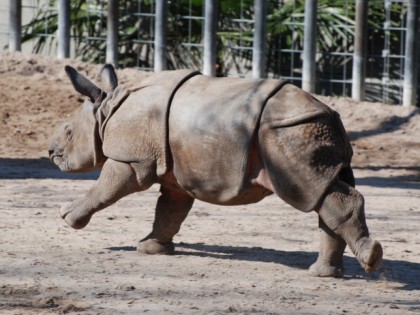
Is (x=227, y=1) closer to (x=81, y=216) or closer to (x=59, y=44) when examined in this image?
(x=59, y=44)

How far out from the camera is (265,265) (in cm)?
744

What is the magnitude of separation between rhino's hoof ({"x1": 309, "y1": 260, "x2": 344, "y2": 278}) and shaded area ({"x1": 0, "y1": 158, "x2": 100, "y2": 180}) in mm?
4785

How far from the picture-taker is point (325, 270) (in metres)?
7.04

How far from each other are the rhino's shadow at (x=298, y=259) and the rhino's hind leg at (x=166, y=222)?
15 centimetres

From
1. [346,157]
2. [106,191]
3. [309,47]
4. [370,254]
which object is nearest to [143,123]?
[106,191]

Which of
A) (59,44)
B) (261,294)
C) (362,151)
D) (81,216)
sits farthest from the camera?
(59,44)

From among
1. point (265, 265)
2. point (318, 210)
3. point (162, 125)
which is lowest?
point (265, 265)

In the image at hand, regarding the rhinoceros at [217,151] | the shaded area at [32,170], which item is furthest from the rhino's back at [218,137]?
the shaded area at [32,170]

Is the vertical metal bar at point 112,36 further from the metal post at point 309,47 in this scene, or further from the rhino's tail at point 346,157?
the rhino's tail at point 346,157

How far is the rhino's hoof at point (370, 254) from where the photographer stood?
6559mm

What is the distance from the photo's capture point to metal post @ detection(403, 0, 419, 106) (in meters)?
14.5

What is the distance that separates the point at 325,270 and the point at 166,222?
1245 mm

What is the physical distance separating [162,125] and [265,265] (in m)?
1.15

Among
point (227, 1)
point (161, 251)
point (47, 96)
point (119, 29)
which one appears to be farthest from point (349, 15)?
point (161, 251)
